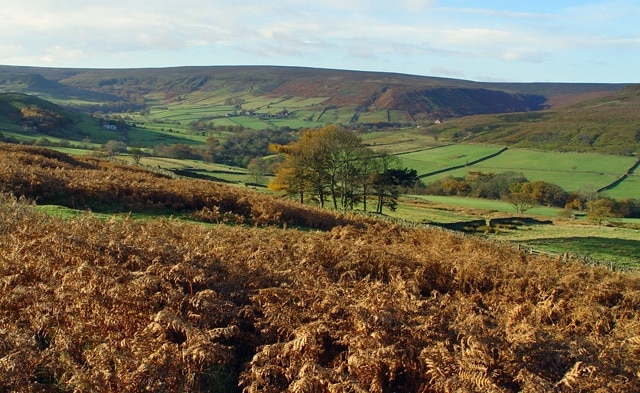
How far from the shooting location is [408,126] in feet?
550

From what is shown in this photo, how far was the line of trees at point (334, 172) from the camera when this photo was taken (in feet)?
141

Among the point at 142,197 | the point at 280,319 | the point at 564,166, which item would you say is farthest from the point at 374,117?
the point at 280,319

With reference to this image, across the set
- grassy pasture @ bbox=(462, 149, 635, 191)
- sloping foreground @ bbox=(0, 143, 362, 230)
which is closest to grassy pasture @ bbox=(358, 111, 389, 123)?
grassy pasture @ bbox=(462, 149, 635, 191)

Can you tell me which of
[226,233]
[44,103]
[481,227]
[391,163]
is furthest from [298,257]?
[44,103]

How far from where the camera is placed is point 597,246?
90.1ft

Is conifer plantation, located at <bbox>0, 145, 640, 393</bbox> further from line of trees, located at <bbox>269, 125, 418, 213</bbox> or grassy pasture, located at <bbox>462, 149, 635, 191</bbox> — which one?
grassy pasture, located at <bbox>462, 149, 635, 191</bbox>

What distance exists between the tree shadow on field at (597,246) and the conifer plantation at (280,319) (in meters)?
16.8

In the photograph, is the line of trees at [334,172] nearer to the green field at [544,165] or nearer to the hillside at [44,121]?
the green field at [544,165]

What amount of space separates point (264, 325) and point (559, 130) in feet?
513

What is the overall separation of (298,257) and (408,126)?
536 feet

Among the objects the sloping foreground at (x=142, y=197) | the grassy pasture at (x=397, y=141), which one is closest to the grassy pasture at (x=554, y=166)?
the grassy pasture at (x=397, y=141)

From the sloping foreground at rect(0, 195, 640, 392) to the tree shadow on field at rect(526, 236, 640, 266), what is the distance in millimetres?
17668

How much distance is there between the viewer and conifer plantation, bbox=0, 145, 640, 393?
5.22 meters

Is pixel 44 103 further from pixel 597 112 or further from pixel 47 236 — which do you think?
pixel 597 112
